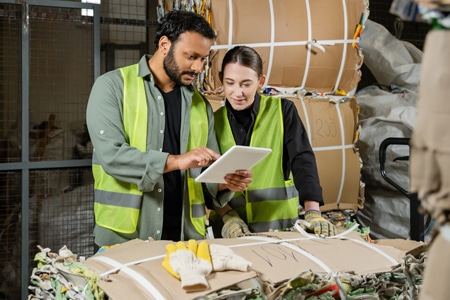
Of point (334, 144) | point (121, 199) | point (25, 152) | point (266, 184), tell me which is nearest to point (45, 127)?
point (25, 152)

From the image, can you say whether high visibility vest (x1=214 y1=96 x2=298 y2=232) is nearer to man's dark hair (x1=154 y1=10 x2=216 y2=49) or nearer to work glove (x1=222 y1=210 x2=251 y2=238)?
work glove (x1=222 y1=210 x2=251 y2=238)

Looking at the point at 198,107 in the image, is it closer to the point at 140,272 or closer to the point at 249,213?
the point at 249,213

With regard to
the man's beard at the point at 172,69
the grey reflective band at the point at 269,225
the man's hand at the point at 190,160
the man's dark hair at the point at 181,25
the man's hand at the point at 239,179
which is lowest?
the grey reflective band at the point at 269,225

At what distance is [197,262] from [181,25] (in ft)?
3.89

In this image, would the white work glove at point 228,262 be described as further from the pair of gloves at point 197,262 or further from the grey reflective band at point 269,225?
the grey reflective band at point 269,225

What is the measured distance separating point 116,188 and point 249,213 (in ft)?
2.17

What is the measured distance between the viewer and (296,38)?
3877 millimetres

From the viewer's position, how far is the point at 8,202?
3.67 m

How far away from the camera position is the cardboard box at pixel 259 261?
199cm

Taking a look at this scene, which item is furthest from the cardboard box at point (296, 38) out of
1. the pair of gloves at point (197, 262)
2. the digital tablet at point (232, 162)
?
the pair of gloves at point (197, 262)

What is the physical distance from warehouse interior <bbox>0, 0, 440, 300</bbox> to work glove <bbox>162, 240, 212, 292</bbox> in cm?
174

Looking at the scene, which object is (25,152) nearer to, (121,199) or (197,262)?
(121,199)

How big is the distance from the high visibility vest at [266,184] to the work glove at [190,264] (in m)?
0.93

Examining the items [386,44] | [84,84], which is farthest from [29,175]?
[386,44]
